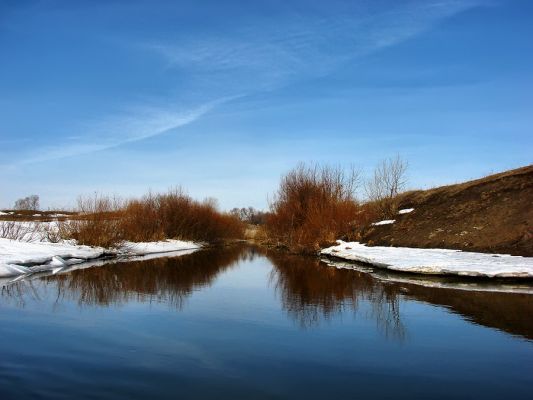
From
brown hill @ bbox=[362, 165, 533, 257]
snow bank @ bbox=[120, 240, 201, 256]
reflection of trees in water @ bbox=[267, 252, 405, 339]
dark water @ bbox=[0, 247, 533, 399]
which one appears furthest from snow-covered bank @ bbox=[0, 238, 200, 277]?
brown hill @ bbox=[362, 165, 533, 257]

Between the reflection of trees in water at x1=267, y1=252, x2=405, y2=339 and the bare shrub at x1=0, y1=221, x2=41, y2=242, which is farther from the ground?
the bare shrub at x1=0, y1=221, x2=41, y2=242

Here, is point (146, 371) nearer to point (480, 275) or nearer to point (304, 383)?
point (304, 383)

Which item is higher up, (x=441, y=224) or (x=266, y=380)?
(x=441, y=224)

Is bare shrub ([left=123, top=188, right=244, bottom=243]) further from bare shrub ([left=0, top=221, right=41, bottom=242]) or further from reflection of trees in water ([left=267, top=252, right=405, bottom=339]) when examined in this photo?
reflection of trees in water ([left=267, top=252, right=405, bottom=339])

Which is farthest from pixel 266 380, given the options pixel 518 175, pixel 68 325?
pixel 518 175

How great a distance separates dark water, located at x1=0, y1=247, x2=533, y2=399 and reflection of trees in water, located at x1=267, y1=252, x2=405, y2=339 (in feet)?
0.17

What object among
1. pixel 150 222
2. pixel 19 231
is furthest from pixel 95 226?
pixel 150 222

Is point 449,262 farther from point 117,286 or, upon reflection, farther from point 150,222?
point 150,222

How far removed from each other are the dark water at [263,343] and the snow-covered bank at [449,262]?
1940 millimetres

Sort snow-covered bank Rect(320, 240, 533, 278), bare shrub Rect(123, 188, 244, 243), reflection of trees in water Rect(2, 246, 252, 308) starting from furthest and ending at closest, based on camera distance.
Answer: bare shrub Rect(123, 188, 244, 243) < snow-covered bank Rect(320, 240, 533, 278) < reflection of trees in water Rect(2, 246, 252, 308)

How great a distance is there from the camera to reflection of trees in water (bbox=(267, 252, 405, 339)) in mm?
9242

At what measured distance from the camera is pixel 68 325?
8.26 m

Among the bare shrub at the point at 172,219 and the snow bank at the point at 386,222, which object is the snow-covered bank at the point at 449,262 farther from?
the bare shrub at the point at 172,219

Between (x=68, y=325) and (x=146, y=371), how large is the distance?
3260 mm
